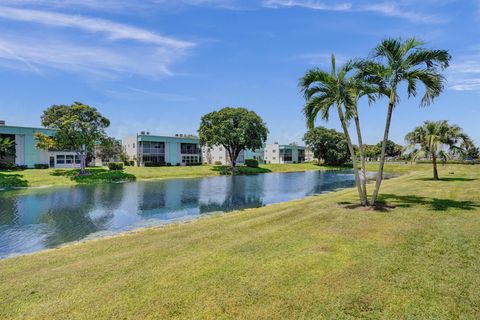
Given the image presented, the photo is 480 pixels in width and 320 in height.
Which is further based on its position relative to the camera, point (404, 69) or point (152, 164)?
point (152, 164)

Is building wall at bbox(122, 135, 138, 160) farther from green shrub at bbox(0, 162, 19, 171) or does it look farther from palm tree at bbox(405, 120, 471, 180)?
palm tree at bbox(405, 120, 471, 180)

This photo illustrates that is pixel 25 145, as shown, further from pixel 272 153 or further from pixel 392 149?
pixel 392 149

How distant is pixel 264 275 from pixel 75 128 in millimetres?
41836

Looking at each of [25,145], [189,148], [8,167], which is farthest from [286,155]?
[8,167]

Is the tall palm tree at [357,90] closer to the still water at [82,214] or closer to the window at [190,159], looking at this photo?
the still water at [82,214]

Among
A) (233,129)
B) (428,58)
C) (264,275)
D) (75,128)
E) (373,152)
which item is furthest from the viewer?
(373,152)

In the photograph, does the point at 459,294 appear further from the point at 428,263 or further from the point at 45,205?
the point at 45,205

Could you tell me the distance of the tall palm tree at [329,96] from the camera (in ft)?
41.1

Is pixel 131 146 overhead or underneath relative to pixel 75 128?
underneath

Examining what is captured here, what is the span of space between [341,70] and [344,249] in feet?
27.5

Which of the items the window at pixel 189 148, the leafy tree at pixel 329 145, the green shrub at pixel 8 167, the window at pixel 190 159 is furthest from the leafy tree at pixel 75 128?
the leafy tree at pixel 329 145

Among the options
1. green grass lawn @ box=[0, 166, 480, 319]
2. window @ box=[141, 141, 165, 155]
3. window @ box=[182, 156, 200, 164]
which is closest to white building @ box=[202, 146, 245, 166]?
window @ box=[182, 156, 200, 164]

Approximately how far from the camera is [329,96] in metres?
13.1

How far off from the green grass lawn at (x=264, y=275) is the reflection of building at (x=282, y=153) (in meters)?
82.1
